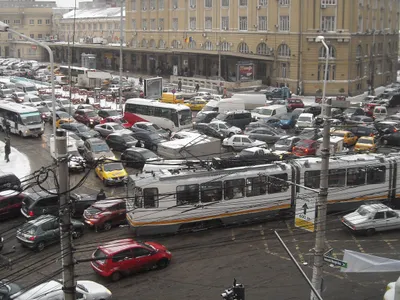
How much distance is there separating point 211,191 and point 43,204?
5.79 meters

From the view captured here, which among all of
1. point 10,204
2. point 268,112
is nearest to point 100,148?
point 10,204

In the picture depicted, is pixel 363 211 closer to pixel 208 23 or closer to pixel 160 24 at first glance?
pixel 208 23

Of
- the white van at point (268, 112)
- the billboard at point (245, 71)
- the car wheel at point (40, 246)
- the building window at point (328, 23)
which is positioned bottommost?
the car wheel at point (40, 246)

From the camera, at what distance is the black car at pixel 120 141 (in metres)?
29.8

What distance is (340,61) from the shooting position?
5312 cm

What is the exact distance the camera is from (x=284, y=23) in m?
55.4

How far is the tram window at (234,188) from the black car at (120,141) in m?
11.5

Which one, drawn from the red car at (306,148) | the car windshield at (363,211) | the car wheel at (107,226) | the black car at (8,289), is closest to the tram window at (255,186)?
A: the car windshield at (363,211)

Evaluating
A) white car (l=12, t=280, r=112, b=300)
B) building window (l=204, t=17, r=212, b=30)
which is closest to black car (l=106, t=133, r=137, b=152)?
white car (l=12, t=280, r=112, b=300)

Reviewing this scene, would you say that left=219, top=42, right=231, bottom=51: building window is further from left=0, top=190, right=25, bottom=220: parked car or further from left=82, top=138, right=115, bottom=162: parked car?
left=0, top=190, right=25, bottom=220: parked car

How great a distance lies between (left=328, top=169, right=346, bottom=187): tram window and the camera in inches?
814

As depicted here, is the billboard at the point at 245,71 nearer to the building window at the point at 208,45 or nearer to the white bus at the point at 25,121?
the building window at the point at 208,45

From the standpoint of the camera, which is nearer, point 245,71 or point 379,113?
point 379,113

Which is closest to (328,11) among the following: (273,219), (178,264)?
(273,219)
